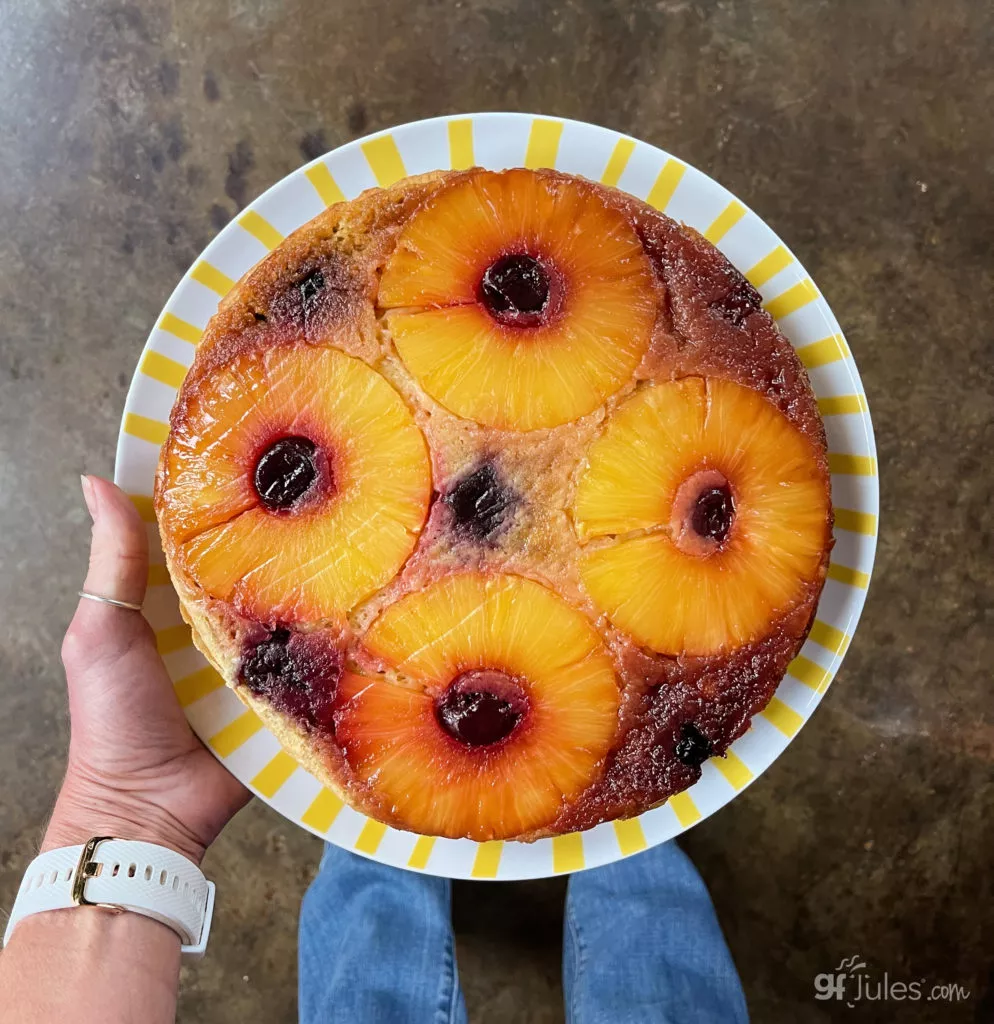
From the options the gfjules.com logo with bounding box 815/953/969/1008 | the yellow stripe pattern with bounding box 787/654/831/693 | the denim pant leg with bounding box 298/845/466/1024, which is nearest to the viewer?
the yellow stripe pattern with bounding box 787/654/831/693

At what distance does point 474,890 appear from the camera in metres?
2.69

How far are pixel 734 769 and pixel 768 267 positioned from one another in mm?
1167

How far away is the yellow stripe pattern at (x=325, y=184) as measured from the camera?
1903 mm

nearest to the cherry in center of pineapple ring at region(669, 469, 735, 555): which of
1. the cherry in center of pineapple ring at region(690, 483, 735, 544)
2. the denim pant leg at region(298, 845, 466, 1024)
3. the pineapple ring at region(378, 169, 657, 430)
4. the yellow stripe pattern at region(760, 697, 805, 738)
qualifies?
the cherry in center of pineapple ring at region(690, 483, 735, 544)

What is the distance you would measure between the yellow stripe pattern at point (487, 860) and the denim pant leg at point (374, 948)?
0.61 meters

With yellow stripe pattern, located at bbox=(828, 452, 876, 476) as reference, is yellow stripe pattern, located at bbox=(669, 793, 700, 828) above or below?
below

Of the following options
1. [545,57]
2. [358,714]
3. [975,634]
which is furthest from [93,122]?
[975,634]

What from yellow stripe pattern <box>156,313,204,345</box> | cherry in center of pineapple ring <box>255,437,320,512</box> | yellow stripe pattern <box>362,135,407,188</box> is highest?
yellow stripe pattern <box>362,135,407,188</box>

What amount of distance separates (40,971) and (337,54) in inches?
100

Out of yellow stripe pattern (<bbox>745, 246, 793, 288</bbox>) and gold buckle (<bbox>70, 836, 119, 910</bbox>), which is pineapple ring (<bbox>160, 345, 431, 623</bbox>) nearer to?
gold buckle (<bbox>70, 836, 119, 910</bbox>)

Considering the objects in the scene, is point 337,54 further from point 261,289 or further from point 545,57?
point 261,289

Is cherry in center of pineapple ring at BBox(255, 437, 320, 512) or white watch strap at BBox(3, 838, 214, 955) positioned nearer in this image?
cherry in center of pineapple ring at BBox(255, 437, 320, 512)

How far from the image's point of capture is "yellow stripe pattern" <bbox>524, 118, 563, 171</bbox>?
75.0 inches

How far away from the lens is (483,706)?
161 centimetres
